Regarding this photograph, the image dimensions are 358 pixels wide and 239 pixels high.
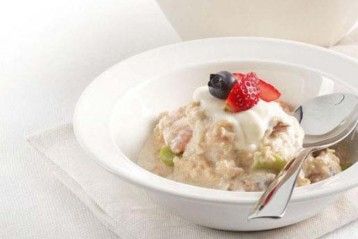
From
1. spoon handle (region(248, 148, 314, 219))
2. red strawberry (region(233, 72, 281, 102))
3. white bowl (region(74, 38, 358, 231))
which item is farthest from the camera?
red strawberry (region(233, 72, 281, 102))

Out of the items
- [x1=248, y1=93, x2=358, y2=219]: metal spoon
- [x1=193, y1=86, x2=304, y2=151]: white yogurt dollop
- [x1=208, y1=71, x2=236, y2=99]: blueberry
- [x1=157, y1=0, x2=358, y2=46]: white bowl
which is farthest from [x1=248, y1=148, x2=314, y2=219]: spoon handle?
[x1=157, y1=0, x2=358, y2=46]: white bowl

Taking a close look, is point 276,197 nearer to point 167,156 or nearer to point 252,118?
point 252,118

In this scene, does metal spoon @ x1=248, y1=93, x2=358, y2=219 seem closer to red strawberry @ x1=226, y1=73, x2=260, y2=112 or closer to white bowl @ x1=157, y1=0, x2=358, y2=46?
red strawberry @ x1=226, y1=73, x2=260, y2=112

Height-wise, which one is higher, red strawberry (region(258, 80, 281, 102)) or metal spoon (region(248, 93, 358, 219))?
red strawberry (region(258, 80, 281, 102))

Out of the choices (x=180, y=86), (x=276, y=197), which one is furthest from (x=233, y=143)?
(x=180, y=86)

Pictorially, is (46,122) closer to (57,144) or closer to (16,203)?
(57,144)

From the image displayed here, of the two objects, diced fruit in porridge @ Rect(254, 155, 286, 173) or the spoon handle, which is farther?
diced fruit in porridge @ Rect(254, 155, 286, 173)

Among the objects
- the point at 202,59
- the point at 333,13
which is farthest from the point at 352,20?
the point at 202,59

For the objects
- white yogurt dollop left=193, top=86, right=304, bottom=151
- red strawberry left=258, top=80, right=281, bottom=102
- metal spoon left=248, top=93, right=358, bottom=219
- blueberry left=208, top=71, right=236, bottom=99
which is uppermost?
blueberry left=208, top=71, right=236, bottom=99
